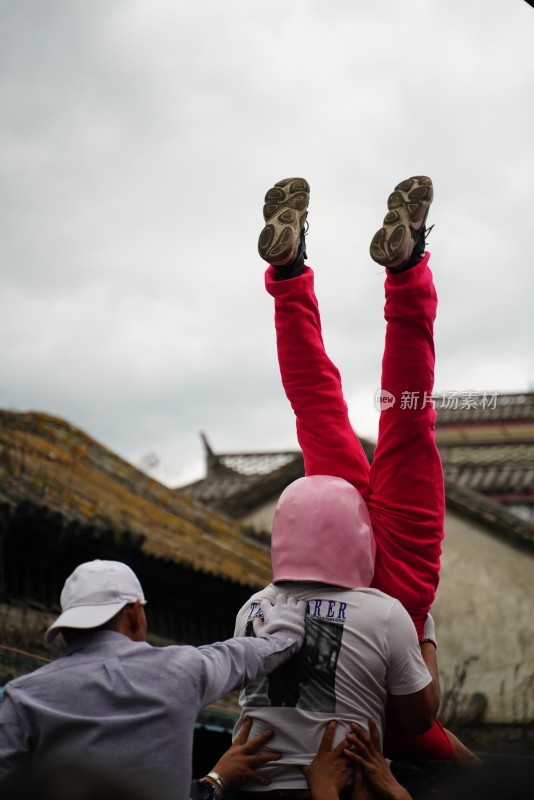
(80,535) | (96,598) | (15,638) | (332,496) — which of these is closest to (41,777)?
(96,598)

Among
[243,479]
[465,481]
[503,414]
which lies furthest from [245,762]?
[503,414]

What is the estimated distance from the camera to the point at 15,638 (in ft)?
21.9

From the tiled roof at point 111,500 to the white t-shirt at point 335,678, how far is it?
4.26 m

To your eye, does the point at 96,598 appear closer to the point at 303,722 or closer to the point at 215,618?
the point at 303,722

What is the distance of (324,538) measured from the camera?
10.9 feet

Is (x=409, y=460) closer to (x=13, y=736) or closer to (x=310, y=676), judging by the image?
(x=310, y=676)

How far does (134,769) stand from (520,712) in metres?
11.4

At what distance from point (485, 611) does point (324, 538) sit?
1181 cm

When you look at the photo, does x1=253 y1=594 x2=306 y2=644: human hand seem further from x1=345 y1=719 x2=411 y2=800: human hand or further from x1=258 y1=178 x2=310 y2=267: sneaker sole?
x1=258 y1=178 x2=310 y2=267: sneaker sole

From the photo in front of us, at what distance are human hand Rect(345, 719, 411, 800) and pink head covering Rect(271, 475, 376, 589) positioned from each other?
1.49 feet

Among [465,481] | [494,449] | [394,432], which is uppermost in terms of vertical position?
[494,449]

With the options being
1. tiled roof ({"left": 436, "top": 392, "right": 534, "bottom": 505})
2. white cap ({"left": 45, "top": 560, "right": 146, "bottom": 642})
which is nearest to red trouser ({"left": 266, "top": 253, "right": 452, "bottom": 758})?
white cap ({"left": 45, "top": 560, "right": 146, "bottom": 642})

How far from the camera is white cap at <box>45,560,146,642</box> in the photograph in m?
2.84

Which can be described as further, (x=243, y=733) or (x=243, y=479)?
(x=243, y=479)
